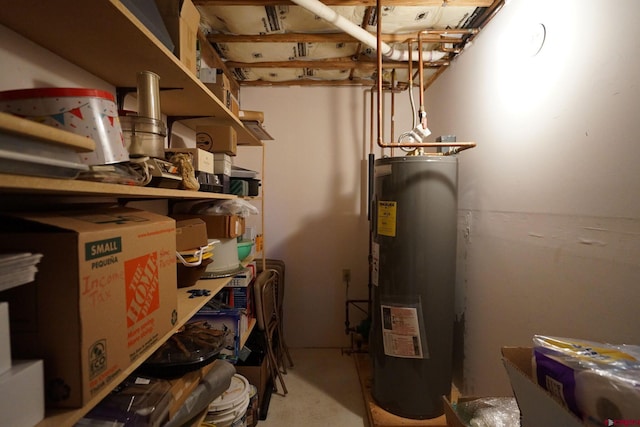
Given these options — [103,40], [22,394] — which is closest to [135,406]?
[22,394]

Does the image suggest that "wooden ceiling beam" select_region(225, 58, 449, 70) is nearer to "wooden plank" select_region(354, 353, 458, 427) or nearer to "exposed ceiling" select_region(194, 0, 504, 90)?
"exposed ceiling" select_region(194, 0, 504, 90)

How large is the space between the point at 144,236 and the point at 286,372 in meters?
1.92

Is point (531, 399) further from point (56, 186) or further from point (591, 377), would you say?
point (56, 186)

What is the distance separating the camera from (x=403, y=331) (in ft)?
4.99

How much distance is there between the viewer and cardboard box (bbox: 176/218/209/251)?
3.46ft

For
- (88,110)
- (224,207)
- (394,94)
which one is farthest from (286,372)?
(394,94)

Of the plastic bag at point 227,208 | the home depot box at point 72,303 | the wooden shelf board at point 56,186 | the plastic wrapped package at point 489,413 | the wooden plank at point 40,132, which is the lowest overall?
the plastic wrapped package at point 489,413

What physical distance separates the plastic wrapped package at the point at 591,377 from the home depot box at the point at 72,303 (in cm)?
92

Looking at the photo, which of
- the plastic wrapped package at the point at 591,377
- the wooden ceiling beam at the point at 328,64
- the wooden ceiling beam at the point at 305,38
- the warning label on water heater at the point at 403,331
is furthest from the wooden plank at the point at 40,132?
the wooden ceiling beam at the point at 328,64

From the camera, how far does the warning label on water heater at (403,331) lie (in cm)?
151

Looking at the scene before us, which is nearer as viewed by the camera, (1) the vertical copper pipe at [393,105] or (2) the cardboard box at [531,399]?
(2) the cardboard box at [531,399]

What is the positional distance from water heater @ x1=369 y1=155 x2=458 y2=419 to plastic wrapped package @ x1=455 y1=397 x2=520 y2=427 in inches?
17.1

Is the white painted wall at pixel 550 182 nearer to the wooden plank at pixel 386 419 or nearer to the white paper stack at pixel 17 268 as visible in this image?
the wooden plank at pixel 386 419

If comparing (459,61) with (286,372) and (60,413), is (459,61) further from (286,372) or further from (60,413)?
(286,372)
